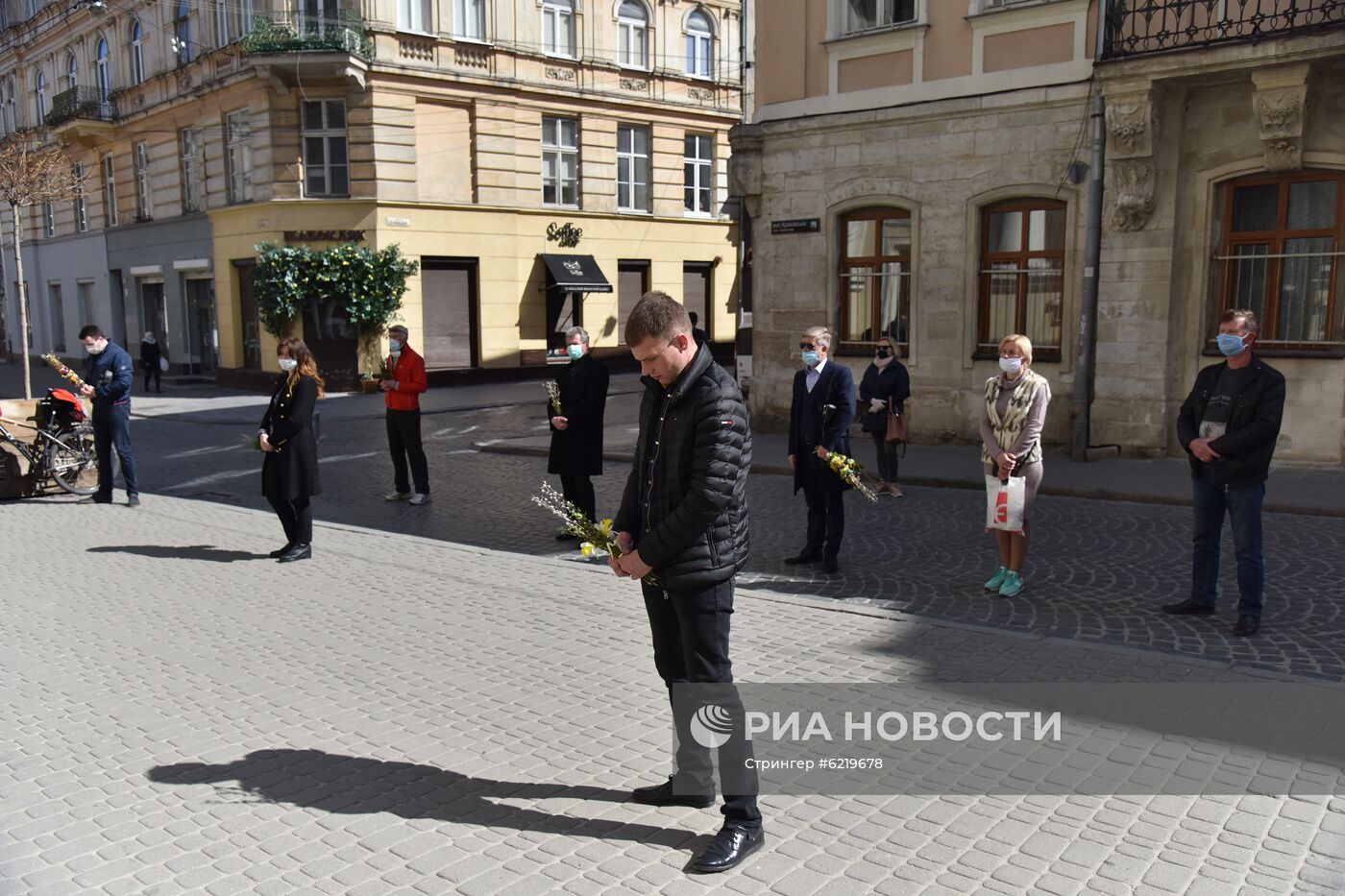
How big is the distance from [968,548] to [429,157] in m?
20.8

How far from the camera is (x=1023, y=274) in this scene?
1427cm

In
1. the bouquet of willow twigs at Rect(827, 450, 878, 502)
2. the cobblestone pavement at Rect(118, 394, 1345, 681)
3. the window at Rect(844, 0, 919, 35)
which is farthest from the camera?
the window at Rect(844, 0, 919, 35)

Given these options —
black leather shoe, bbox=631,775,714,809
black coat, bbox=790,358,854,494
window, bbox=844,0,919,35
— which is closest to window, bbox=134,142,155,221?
window, bbox=844,0,919,35

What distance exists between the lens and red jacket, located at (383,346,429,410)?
37.3 feet

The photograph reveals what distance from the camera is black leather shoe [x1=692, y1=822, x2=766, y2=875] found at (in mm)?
3838

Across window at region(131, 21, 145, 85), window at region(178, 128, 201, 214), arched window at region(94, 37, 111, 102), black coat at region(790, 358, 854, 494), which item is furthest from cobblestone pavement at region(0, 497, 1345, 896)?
arched window at region(94, 37, 111, 102)

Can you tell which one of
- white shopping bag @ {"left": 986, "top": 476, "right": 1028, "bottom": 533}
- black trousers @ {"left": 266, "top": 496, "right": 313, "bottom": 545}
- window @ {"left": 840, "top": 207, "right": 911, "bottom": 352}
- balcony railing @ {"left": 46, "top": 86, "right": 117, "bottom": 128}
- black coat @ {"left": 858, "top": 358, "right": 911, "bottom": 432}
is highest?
balcony railing @ {"left": 46, "top": 86, "right": 117, "bottom": 128}

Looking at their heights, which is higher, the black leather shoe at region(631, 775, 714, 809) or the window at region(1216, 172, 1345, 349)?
the window at region(1216, 172, 1345, 349)

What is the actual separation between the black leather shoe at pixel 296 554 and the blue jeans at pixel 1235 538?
6701mm

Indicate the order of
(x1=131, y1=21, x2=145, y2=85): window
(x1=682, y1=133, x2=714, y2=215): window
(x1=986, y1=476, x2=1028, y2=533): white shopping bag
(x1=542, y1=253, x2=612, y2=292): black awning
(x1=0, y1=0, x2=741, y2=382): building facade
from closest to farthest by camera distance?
(x1=986, y1=476, x2=1028, y2=533): white shopping bag
(x1=0, y1=0, x2=741, y2=382): building facade
(x1=542, y1=253, x2=612, y2=292): black awning
(x1=131, y1=21, x2=145, y2=85): window
(x1=682, y1=133, x2=714, y2=215): window

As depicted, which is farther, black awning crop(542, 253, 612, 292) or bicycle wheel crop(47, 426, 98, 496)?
black awning crop(542, 253, 612, 292)

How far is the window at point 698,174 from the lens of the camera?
31.7 metres

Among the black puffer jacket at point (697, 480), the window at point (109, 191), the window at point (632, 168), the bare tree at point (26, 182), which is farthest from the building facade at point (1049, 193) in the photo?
the window at point (109, 191)

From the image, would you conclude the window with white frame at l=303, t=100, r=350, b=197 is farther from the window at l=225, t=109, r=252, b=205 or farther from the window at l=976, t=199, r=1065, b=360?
the window at l=976, t=199, r=1065, b=360
